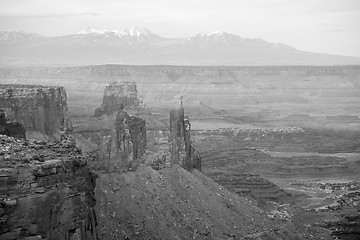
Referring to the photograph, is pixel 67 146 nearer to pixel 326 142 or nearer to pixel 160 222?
pixel 160 222

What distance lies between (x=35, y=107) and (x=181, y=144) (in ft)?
42.4

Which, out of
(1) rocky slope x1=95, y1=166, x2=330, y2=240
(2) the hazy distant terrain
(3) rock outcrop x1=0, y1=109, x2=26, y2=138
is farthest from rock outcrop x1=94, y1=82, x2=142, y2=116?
(2) the hazy distant terrain

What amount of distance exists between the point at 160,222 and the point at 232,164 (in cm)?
4777

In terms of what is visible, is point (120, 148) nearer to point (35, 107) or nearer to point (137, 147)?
point (137, 147)

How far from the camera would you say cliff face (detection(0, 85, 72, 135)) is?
47969 mm

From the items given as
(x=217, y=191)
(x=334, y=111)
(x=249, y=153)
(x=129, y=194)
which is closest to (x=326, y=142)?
(x=249, y=153)

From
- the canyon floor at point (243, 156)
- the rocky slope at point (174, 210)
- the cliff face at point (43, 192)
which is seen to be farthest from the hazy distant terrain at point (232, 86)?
the cliff face at point (43, 192)

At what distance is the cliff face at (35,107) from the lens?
48.0m

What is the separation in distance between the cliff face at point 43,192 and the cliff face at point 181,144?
25130 mm

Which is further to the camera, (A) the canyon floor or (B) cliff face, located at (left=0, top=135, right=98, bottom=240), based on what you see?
(A) the canyon floor

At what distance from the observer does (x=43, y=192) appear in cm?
1766

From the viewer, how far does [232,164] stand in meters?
82.8

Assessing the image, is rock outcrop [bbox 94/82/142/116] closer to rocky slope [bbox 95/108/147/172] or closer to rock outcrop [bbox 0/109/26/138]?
rocky slope [bbox 95/108/147/172]

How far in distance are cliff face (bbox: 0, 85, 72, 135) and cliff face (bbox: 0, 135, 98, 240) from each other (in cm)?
2828
